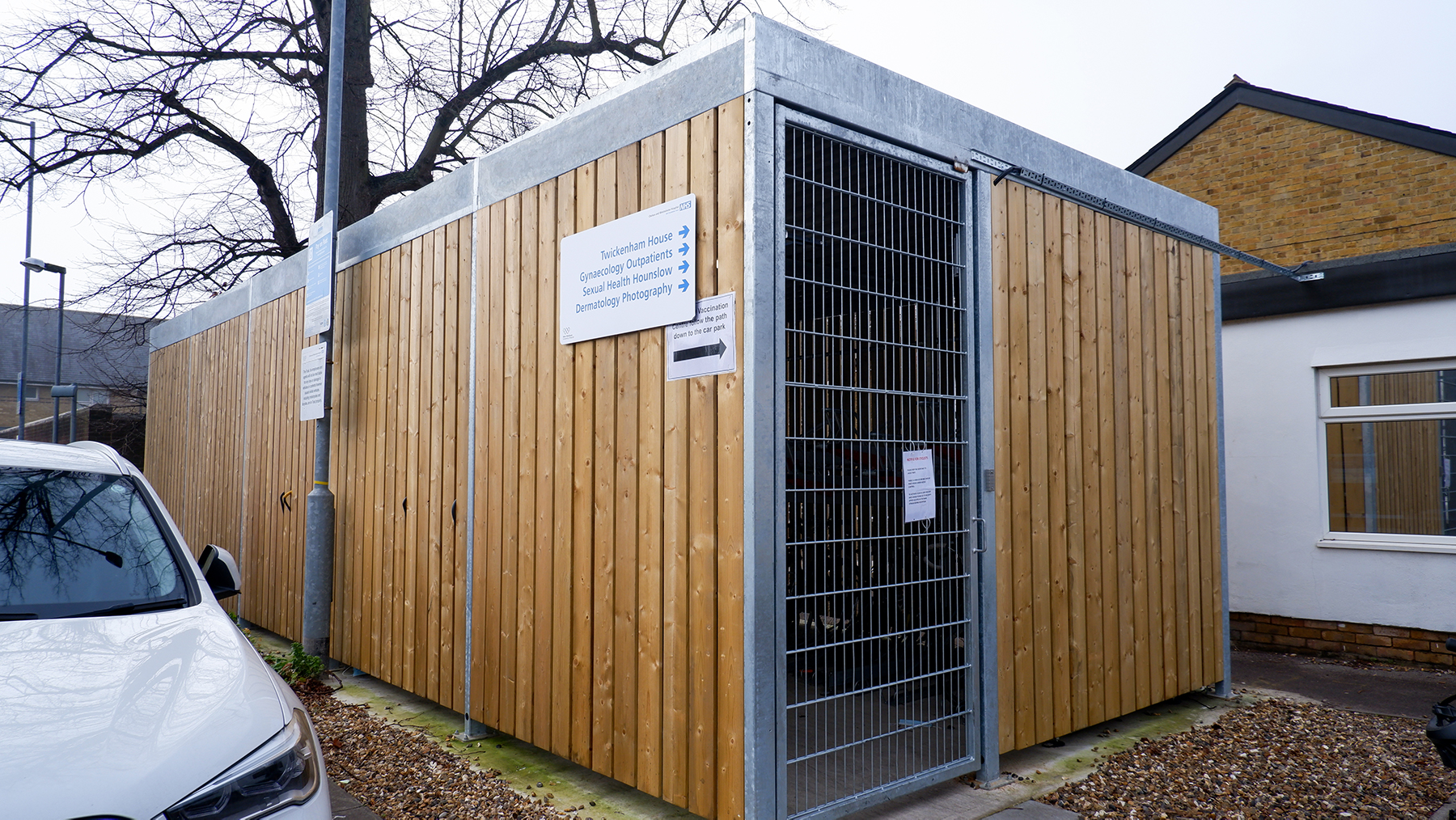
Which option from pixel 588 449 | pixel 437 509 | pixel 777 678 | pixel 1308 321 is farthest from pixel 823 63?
pixel 1308 321

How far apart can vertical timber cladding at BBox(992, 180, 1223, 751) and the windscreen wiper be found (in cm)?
356

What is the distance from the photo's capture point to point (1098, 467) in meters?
5.28

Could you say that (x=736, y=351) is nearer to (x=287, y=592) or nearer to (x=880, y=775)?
(x=880, y=775)

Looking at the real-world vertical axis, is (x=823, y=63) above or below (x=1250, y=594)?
above

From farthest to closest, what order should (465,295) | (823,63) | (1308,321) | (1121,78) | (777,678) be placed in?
1. (1121,78)
2. (1308,321)
3. (465,295)
4. (823,63)
5. (777,678)

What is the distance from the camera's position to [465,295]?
540cm

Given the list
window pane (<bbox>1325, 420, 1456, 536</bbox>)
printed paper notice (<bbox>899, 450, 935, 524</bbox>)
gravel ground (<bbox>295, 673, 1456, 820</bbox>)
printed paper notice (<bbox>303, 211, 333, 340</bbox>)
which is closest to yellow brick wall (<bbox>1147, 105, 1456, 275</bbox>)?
window pane (<bbox>1325, 420, 1456, 536</bbox>)

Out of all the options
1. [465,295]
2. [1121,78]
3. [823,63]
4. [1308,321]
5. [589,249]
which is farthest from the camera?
[1121,78]

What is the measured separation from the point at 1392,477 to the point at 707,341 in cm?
667

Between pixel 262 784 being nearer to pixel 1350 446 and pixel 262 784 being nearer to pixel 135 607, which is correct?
pixel 135 607

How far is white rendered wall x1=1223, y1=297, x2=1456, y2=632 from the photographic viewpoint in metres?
7.03

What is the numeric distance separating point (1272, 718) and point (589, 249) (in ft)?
16.4

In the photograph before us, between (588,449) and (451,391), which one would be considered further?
(451,391)

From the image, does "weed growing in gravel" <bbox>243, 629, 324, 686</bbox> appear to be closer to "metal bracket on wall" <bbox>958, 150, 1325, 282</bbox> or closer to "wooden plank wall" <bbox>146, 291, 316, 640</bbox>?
"wooden plank wall" <bbox>146, 291, 316, 640</bbox>
